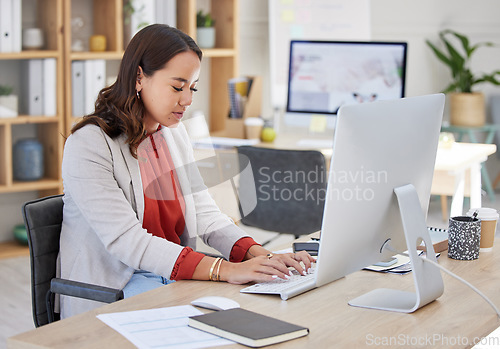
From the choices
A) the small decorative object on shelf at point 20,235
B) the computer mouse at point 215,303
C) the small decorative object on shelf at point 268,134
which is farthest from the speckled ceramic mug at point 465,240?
the small decorative object on shelf at point 20,235

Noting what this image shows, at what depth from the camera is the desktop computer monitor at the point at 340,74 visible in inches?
154

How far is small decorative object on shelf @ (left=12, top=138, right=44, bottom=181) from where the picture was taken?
4.09m

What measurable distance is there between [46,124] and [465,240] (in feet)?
9.83

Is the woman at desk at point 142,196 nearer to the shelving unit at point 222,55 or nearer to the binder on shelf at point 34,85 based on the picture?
the binder on shelf at point 34,85

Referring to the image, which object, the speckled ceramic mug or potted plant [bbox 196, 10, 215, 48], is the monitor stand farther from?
potted plant [bbox 196, 10, 215, 48]

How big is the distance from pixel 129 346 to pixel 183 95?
32.1 inches

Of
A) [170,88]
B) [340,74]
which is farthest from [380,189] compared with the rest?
[340,74]

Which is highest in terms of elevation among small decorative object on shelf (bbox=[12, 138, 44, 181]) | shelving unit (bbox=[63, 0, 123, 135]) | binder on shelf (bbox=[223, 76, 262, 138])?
shelving unit (bbox=[63, 0, 123, 135])

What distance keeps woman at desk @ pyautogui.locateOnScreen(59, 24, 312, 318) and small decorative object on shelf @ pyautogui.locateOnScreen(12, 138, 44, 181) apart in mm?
2259

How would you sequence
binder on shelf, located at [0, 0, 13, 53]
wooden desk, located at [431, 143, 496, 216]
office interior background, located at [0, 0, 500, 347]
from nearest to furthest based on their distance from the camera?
1. wooden desk, located at [431, 143, 496, 216]
2. binder on shelf, located at [0, 0, 13, 53]
3. office interior background, located at [0, 0, 500, 347]

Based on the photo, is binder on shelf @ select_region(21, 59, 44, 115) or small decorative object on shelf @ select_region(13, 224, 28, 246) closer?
binder on shelf @ select_region(21, 59, 44, 115)

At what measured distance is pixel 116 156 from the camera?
1.84 metres

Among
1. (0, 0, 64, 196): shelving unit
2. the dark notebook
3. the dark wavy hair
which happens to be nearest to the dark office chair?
the dark wavy hair

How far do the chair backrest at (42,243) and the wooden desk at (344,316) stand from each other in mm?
415
